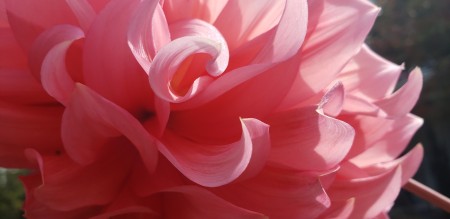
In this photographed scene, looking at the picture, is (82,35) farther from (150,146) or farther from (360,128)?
(360,128)

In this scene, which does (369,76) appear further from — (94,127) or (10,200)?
(10,200)

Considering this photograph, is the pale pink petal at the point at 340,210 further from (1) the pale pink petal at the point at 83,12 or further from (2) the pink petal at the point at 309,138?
(1) the pale pink petal at the point at 83,12

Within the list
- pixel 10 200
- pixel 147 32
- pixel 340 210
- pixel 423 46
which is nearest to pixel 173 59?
pixel 147 32

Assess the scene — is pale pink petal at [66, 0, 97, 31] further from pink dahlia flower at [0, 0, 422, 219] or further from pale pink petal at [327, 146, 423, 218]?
pale pink petal at [327, 146, 423, 218]

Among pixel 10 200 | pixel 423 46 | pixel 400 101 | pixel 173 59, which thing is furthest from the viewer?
pixel 423 46

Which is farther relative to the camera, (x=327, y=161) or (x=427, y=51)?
(x=427, y=51)

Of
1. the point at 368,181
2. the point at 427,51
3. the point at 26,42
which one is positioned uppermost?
the point at 26,42

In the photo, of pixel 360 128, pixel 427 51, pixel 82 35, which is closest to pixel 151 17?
pixel 82 35
